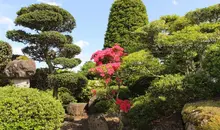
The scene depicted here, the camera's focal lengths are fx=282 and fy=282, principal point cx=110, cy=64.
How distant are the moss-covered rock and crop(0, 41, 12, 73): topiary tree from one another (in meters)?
6.83

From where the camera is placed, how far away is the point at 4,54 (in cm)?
948

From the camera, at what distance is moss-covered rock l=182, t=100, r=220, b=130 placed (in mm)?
3836

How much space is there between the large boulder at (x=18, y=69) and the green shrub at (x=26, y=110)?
11.3ft

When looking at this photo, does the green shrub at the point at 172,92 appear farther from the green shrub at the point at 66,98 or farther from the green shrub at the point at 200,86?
the green shrub at the point at 66,98

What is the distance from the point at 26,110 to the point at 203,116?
3404mm

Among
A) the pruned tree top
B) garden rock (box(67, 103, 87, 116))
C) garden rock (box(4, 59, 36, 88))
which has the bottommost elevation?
garden rock (box(67, 103, 87, 116))

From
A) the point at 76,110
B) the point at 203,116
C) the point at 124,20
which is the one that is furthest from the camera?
the point at 124,20

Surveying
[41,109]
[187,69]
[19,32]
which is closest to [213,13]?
[187,69]

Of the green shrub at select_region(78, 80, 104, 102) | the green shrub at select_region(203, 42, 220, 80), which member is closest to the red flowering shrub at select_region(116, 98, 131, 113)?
the green shrub at select_region(203, 42, 220, 80)

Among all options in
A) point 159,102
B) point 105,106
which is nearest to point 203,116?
point 159,102

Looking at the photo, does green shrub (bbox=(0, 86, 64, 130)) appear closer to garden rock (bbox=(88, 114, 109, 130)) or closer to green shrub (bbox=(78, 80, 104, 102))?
garden rock (bbox=(88, 114, 109, 130))

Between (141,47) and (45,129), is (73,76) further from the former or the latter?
(45,129)

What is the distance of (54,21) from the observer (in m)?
9.77

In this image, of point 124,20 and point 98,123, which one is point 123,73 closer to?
point 98,123
